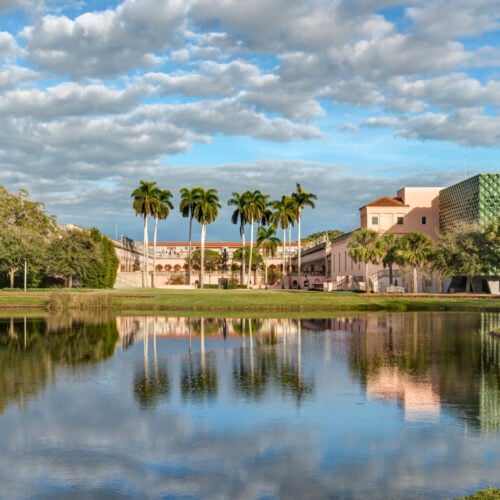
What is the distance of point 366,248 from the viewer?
8175cm

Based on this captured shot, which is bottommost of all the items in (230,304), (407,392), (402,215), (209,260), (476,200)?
(407,392)

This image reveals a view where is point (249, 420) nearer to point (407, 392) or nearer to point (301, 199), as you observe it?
point (407, 392)

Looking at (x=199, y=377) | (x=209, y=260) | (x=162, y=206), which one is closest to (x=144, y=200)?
(x=162, y=206)

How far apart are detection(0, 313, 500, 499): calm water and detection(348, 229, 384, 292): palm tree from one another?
5095cm

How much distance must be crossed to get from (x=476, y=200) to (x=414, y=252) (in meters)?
17.1

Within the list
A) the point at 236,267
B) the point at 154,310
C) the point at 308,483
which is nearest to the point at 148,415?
the point at 308,483

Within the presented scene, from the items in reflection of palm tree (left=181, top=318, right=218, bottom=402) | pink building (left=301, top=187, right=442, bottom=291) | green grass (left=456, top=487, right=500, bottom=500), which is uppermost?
pink building (left=301, top=187, right=442, bottom=291)

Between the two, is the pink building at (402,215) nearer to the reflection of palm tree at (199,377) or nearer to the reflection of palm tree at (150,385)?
the reflection of palm tree at (199,377)

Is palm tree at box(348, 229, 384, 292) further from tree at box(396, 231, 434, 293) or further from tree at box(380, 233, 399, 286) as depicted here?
tree at box(396, 231, 434, 293)

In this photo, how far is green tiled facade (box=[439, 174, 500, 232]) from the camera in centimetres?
8800

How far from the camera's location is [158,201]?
10138cm

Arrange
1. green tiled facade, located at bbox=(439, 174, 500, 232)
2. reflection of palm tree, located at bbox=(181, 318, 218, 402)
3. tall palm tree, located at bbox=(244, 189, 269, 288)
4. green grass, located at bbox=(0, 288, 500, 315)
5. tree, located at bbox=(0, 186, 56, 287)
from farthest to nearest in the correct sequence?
tall palm tree, located at bbox=(244, 189, 269, 288), green tiled facade, located at bbox=(439, 174, 500, 232), tree, located at bbox=(0, 186, 56, 287), green grass, located at bbox=(0, 288, 500, 315), reflection of palm tree, located at bbox=(181, 318, 218, 402)

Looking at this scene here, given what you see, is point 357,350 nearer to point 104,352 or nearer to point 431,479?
point 104,352

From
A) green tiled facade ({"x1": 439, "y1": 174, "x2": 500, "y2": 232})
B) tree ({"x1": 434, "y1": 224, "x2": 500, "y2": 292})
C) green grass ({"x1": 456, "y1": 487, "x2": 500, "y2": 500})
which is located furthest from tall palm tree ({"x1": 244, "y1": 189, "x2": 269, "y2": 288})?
green grass ({"x1": 456, "y1": 487, "x2": 500, "y2": 500})
